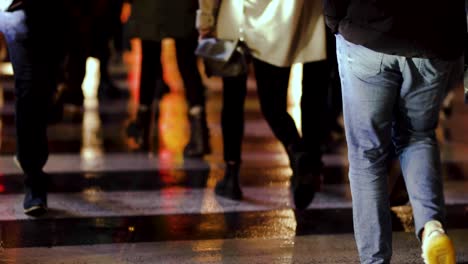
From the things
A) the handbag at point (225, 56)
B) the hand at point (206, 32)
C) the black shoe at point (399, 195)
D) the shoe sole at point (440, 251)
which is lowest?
the black shoe at point (399, 195)

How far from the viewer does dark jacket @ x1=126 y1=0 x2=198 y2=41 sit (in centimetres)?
711

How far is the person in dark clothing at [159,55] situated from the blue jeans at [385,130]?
10.1 ft

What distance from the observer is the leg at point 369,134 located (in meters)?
4.04

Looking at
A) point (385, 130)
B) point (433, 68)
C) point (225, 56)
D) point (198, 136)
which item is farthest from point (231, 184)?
point (433, 68)

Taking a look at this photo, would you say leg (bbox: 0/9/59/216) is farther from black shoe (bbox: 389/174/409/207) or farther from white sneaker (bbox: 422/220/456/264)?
white sneaker (bbox: 422/220/456/264)

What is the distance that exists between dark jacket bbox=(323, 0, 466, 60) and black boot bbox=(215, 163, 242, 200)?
7.60ft

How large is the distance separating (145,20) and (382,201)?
3.43 m

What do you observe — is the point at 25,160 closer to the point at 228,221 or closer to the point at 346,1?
the point at 228,221

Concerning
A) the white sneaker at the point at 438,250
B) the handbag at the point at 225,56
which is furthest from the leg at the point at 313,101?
the white sneaker at the point at 438,250

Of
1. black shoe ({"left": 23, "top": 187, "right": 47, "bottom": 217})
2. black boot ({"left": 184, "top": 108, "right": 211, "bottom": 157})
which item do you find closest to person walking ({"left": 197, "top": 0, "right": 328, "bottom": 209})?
black shoe ({"left": 23, "top": 187, "right": 47, "bottom": 217})

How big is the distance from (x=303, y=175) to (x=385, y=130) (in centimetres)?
A: 155

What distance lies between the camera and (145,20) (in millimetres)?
7156

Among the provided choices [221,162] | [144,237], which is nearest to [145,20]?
[221,162]

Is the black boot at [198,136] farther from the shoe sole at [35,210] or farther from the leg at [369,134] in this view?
the leg at [369,134]
